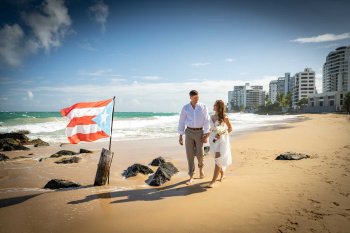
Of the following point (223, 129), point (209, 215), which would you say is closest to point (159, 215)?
point (209, 215)

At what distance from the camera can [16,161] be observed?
9266 mm

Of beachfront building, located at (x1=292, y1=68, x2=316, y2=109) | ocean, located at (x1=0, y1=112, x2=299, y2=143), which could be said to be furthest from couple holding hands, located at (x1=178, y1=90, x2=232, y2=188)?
beachfront building, located at (x1=292, y1=68, x2=316, y2=109)

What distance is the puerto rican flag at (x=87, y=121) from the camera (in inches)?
224

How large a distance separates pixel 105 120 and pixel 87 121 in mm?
439

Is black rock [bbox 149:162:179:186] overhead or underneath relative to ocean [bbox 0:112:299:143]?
overhead

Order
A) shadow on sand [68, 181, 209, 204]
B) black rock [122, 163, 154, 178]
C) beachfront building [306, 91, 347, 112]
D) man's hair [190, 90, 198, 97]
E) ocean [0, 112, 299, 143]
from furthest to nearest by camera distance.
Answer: beachfront building [306, 91, 347, 112] < ocean [0, 112, 299, 143] < black rock [122, 163, 154, 178] < man's hair [190, 90, 198, 97] < shadow on sand [68, 181, 209, 204]

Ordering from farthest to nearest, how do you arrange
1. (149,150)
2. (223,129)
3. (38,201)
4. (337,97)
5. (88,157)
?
(337,97) → (149,150) → (88,157) → (223,129) → (38,201)

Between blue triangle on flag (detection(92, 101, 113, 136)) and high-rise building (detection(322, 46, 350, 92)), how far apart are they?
14901 centimetres

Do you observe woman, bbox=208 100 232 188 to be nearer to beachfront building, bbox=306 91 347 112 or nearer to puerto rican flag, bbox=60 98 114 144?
puerto rican flag, bbox=60 98 114 144

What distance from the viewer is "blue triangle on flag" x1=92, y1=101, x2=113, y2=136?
5.82 m

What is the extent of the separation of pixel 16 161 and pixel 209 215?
29.2 feet

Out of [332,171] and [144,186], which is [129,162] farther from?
[332,171]

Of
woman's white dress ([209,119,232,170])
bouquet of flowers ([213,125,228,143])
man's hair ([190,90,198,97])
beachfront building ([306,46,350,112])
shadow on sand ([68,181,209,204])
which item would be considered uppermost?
beachfront building ([306,46,350,112])

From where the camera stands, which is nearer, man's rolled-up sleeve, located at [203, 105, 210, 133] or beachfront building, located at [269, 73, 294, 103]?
man's rolled-up sleeve, located at [203, 105, 210, 133]
